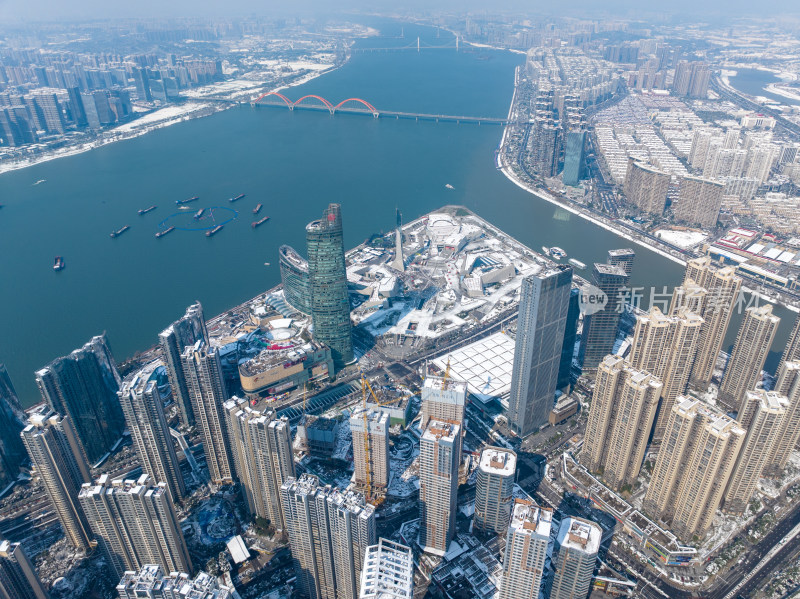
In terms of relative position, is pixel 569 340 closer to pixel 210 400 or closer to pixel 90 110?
pixel 210 400

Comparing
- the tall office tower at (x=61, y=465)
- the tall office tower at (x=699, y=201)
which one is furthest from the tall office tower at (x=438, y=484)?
the tall office tower at (x=699, y=201)

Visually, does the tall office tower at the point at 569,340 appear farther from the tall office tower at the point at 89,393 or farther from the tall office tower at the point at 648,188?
the tall office tower at the point at 648,188

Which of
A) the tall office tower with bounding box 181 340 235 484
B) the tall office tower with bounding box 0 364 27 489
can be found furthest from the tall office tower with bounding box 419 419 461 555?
the tall office tower with bounding box 0 364 27 489

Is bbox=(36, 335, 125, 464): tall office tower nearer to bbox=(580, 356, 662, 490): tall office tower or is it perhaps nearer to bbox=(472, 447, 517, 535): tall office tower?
bbox=(472, 447, 517, 535): tall office tower

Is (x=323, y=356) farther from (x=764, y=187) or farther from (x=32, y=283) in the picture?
(x=764, y=187)

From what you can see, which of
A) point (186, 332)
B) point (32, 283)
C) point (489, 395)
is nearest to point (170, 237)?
point (32, 283)

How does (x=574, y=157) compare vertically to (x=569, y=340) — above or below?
above

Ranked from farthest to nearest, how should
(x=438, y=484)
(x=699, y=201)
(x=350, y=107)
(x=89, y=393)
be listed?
(x=350, y=107) < (x=699, y=201) < (x=89, y=393) < (x=438, y=484)


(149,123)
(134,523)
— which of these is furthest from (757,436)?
(149,123)
